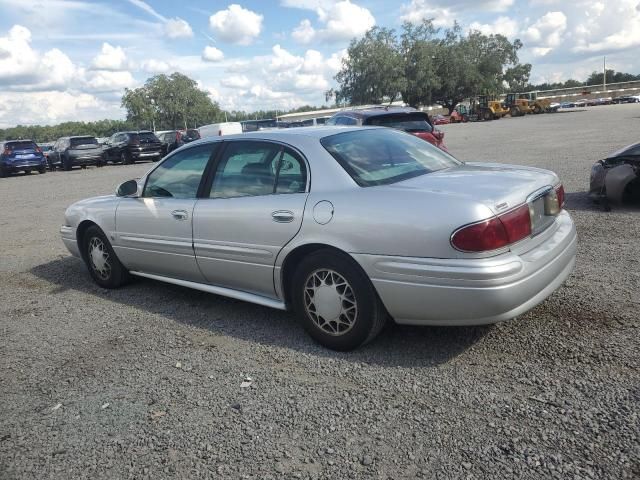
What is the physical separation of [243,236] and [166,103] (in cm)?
8863

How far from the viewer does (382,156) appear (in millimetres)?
3887

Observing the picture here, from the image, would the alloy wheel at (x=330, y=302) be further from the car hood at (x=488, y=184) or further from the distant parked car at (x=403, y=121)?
the distant parked car at (x=403, y=121)

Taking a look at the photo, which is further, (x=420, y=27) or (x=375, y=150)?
(x=420, y=27)

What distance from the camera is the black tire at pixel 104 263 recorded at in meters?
5.27

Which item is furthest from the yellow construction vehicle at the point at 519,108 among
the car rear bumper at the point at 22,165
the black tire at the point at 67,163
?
the car rear bumper at the point at 22,165

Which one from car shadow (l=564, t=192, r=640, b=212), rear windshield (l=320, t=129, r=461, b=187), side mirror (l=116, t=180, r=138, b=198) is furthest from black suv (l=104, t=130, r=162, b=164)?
rear windshield (l=320, t=129, r=461, b=187)

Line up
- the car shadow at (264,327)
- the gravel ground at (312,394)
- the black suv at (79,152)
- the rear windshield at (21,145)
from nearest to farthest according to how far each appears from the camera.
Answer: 1. the gravel ground at (312,394)
2. the car shadow at (264,327)
3. the rear windshield at (21,145)
4. the black suv at (79,152)

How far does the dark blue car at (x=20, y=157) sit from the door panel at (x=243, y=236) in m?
24.0

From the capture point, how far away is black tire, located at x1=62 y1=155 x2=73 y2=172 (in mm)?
25631

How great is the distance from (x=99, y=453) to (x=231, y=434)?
2.19ft

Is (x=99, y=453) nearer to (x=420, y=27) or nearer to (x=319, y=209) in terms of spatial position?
(x=319, y=209)

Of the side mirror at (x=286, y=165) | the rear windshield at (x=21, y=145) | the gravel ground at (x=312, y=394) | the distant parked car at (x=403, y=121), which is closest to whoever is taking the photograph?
the gravel ground at (x=312, y=394)

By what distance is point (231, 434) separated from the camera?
2.79 m

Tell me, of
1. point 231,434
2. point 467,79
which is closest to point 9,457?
point 231,434
